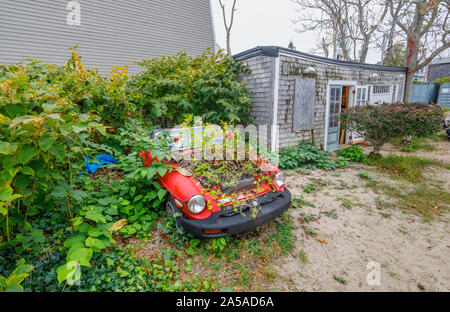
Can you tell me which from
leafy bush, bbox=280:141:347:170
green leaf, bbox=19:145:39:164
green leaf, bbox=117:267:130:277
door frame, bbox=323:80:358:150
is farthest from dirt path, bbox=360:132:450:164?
green leaf, bbox=19:145:39:164

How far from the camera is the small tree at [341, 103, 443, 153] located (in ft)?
19.0

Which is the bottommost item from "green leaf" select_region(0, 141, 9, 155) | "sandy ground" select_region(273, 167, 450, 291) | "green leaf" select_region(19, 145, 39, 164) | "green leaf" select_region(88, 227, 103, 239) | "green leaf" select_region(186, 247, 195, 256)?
"sandy ground" select_region(273, 167, 450, 291)

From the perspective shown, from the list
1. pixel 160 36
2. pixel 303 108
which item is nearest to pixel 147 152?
pixel 303 108

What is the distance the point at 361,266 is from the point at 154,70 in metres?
6.34

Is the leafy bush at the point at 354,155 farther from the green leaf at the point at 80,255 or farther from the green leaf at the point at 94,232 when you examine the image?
the green leaf at the point at 80,255

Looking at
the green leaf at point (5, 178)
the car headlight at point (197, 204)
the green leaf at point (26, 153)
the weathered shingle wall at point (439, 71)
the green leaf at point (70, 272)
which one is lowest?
the green leaf at point (70, 272)

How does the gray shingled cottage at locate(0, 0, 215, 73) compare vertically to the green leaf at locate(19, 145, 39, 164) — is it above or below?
above

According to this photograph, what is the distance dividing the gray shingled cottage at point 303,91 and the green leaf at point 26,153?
214 inches

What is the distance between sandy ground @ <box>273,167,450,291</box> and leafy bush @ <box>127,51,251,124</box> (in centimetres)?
323

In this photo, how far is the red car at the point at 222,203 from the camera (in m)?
2.49

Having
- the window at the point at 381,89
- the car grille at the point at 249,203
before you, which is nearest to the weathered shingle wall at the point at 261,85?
the car grille at the point at 249,203

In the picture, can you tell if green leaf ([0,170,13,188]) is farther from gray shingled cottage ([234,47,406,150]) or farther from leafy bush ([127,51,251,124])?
gray shingled cottage ([234,47,406,150])

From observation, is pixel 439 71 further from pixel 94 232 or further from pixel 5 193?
pixel 5 193
